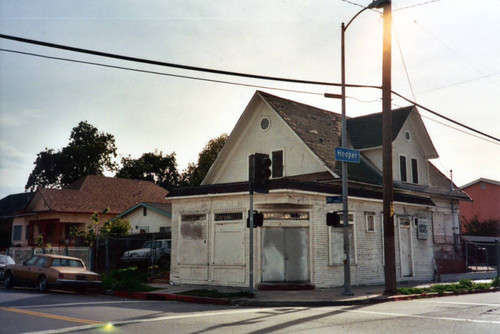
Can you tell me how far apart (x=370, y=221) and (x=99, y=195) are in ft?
89.8

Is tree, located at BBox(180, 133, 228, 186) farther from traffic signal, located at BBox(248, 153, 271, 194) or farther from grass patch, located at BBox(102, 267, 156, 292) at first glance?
traffic signal, located at BBox(248, 153, 271, 194)

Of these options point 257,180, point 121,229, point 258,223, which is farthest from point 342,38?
point 121,229

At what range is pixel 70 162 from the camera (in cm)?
6300

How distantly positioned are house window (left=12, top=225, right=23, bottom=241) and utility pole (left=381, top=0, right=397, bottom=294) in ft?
114

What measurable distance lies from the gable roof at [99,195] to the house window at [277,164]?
64.5 feet

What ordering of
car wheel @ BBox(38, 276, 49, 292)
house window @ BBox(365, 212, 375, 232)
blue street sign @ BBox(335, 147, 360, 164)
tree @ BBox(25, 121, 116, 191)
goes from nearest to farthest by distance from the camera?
blue street sign @ BBox(335, 147, 360, 164), car wheel @ BBox(38, 276, 49, 292), house window @ BBox(365, 212, 375, 232), tree @ BBox(25, 121, 116, 191)

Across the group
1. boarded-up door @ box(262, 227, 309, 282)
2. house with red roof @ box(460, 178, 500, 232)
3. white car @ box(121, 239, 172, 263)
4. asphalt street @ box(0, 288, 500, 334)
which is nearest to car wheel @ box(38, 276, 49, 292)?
asphalt street @ box(0, 288, 500, 334)

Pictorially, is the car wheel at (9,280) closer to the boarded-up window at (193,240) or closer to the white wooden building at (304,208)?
the white wooden building at (304,208)

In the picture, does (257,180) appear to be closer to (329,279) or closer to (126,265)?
(329,279)

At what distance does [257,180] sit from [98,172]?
52441 millimetres

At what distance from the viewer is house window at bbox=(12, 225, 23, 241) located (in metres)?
42.9

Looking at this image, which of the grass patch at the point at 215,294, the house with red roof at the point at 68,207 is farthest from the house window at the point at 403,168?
the house with red roof at the point at 68,207

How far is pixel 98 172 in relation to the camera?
65.2m

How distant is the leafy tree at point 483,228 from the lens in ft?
148
